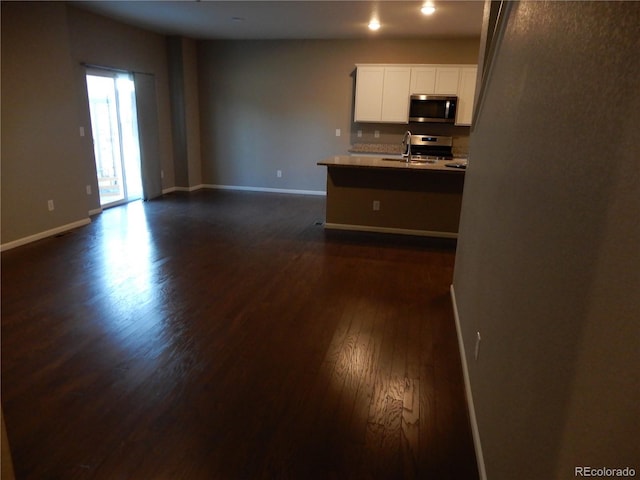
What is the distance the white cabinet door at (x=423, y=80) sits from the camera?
6570 mm

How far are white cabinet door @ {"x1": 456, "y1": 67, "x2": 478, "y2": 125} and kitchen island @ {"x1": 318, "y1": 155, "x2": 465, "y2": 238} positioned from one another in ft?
6.12

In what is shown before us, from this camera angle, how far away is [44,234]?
4812 mm

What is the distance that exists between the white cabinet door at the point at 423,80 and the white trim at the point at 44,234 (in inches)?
201

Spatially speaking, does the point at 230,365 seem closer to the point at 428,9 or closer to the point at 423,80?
the point at 428,9

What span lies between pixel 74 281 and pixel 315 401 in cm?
253

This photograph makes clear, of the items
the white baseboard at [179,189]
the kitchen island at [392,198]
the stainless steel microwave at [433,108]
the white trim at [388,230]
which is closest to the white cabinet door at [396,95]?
the stainless steel microwave at [433,108]

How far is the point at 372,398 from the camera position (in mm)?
2115

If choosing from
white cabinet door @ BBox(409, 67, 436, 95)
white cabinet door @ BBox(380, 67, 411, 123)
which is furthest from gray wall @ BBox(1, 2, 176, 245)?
white cabinet door @ BBox(409, 67, 436, 95)

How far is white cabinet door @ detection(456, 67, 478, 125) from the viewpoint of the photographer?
6434mm

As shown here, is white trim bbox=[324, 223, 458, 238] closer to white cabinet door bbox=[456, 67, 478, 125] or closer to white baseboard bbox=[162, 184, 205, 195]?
white cabinet door bbox=[456, 67, 478, 125]

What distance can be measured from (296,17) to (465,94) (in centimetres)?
281

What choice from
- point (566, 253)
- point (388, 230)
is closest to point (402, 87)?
point (388, 230)

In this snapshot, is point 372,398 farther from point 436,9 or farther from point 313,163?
point 313,163

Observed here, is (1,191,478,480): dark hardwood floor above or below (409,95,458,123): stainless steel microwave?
below
